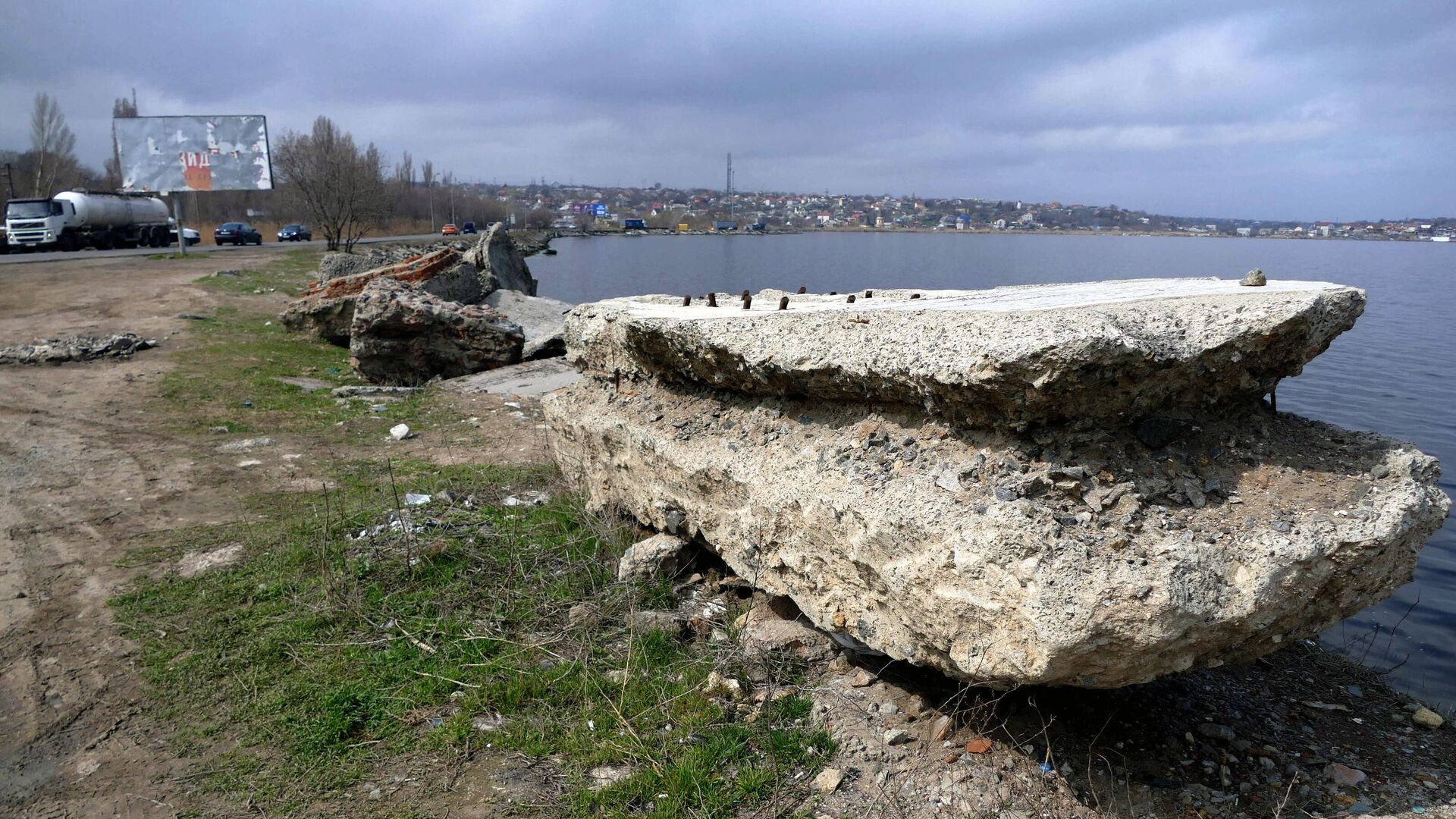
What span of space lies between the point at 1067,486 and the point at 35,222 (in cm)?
3902

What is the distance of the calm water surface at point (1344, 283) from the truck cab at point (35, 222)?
17.5 m

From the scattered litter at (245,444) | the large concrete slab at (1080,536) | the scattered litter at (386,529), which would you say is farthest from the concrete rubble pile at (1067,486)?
the scattered litter at (245,444)

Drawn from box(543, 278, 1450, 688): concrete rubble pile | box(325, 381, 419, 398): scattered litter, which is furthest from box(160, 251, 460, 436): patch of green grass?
box(543, 278, 1450, 688): concrete rubble pile

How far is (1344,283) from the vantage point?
509 inches

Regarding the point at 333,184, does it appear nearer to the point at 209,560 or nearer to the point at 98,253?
the point at 98,253

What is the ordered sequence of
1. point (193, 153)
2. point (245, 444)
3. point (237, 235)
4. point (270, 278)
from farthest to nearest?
point (237, 235), point (193, 153), point (270, 278), point (245, 444)

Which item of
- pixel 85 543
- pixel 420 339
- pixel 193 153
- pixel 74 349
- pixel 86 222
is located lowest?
pixel 85 543

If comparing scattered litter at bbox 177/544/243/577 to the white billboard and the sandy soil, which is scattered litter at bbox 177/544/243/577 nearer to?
the sandy soil

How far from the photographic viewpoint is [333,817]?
3.22m

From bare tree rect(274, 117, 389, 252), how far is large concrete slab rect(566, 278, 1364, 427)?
3265 cm

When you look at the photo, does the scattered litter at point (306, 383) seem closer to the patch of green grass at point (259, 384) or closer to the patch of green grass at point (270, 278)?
the patch of green grass at point (259, 384)

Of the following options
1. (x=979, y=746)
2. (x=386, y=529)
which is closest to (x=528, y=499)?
(x=386, y=529)

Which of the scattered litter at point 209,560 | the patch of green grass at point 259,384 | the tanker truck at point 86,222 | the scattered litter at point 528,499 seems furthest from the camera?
the tanker truck at point 86,222

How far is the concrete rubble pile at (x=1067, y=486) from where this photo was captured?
3055mm
